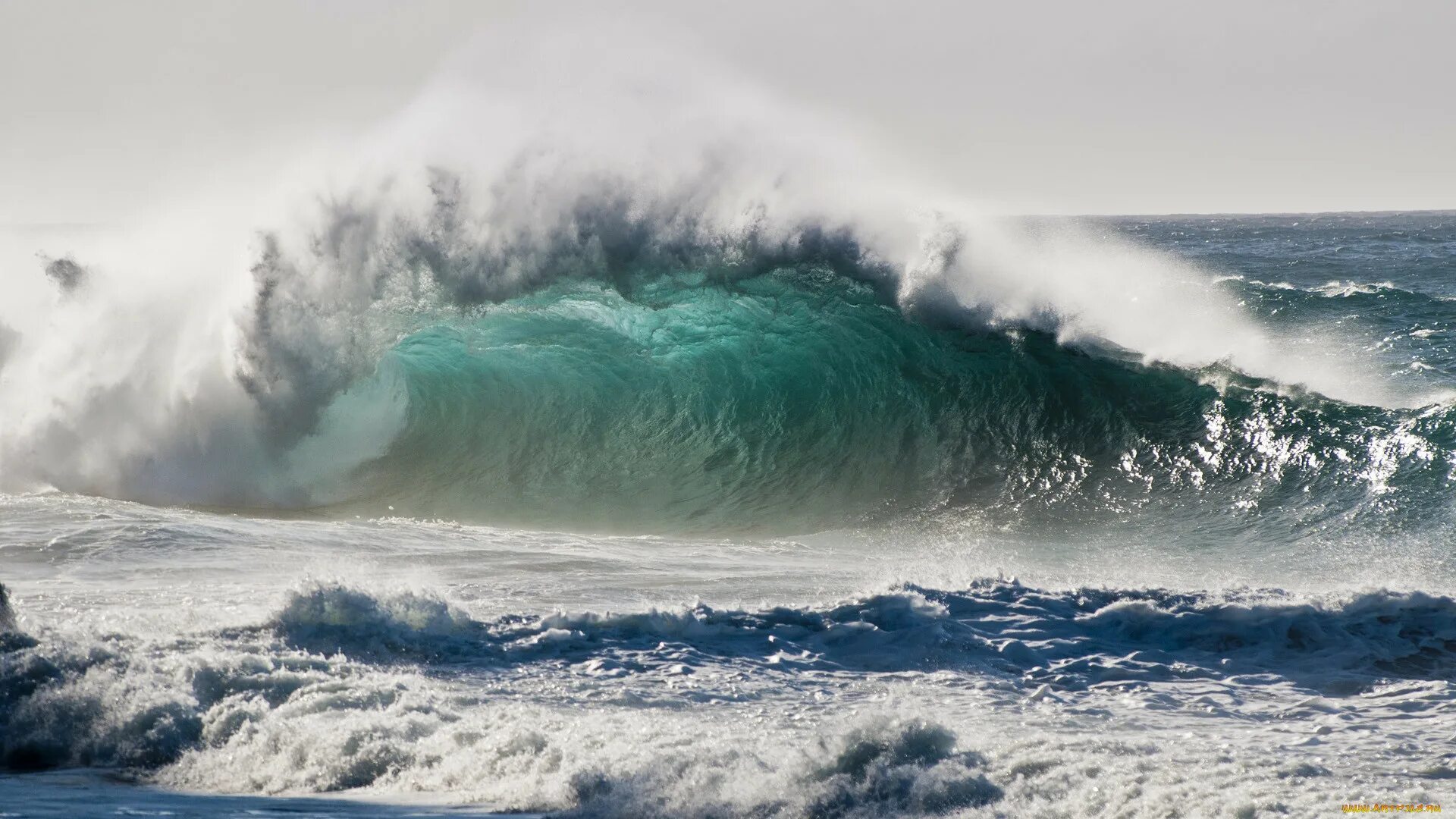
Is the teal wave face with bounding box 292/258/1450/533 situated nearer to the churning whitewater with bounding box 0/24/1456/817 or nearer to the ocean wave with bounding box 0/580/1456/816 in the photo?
the churning whitewater with bounding box 0/24/1456/817

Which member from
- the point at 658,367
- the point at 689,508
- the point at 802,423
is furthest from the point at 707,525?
the point at 658,367

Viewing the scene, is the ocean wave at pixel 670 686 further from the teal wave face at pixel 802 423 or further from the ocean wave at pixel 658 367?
the ocean wave at pixel 658 367

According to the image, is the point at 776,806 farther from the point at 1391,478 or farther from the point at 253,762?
the point at 1391,478

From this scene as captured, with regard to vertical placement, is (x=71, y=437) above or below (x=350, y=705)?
above

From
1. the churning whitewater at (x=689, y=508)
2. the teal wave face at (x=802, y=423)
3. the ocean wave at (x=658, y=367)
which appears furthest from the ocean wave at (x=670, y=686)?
the ocean wave at (x=658, y=367)

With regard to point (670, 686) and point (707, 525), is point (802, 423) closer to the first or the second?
point (707, 525)

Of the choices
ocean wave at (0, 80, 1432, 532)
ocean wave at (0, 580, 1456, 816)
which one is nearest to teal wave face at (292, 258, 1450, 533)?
ocean wave at (0, 80, 1432, 532)

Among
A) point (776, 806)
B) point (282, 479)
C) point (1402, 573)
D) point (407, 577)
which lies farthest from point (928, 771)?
point (282, 479)
